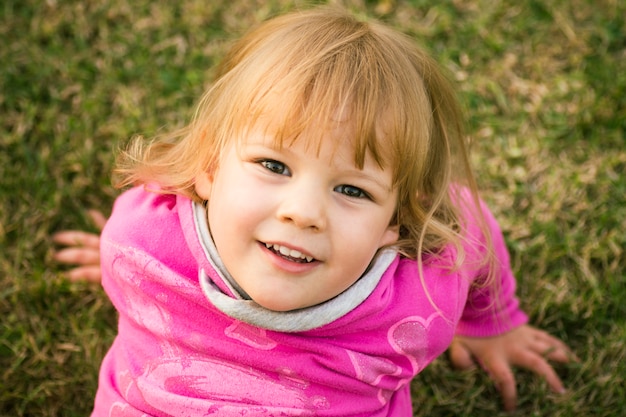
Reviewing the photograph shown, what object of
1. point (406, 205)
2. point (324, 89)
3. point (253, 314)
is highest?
point (324, 89)

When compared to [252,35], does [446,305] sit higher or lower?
lower

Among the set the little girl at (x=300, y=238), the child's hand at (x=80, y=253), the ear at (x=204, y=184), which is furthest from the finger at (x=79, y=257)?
the ear at (x=204, y=184)

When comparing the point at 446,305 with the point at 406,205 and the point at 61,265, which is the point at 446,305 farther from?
the point at 61,265

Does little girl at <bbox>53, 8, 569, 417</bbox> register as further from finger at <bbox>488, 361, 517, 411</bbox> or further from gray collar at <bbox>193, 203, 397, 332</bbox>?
finger at <bbox>488, 361, 517, 411</bbox>

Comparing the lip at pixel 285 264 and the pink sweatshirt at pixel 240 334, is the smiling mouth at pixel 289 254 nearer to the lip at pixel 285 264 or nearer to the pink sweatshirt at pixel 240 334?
the lip at pixel 285 264

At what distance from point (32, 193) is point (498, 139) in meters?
1.71

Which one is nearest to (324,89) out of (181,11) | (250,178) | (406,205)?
(250,178)

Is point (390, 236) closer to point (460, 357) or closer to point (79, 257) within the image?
point (460, 357)

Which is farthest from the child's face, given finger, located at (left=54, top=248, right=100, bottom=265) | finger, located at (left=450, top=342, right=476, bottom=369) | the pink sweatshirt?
finger, located at (left=54, top=248, right=100, bottom=265)

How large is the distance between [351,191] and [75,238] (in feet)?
4.07

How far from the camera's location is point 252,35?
1982 millimetres

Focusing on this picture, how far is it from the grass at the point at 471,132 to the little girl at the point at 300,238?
1.34ft

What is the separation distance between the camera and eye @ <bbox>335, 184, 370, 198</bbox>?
1.68 meters

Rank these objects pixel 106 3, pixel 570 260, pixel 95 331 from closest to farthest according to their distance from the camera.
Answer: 1. pixel 95 331
2. pixel 570 260
3. pixel 106 3
